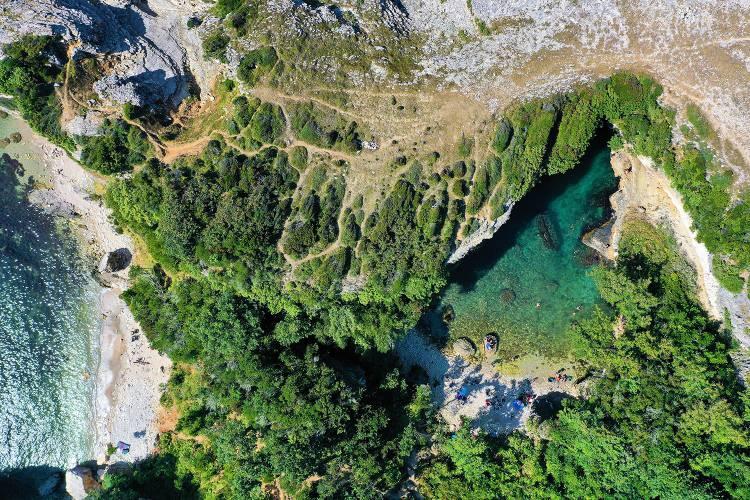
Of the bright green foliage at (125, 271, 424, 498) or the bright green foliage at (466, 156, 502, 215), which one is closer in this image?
the bright green foliage at (125, 271, 424, 498)

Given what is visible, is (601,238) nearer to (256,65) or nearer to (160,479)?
(256,65)

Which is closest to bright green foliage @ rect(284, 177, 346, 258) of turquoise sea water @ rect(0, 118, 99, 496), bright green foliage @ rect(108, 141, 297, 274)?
bright green foliage @ rect(108, 141, 297, 274)

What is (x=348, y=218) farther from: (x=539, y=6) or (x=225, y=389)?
(x=539, y=6)

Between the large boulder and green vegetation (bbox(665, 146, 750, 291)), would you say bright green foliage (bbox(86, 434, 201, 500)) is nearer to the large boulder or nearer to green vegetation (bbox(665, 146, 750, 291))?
the large boulder

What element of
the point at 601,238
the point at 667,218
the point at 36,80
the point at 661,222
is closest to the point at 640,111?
the point at 667,218

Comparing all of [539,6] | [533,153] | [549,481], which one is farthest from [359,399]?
[539,6]

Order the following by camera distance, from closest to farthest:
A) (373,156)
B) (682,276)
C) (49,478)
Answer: (373,156)
(682,276)
(49,478)

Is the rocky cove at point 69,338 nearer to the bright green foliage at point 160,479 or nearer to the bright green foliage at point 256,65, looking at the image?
the bright green foliage at point 160,479
